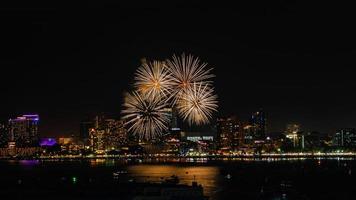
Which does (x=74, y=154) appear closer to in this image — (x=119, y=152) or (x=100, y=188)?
(x=119, y=152)

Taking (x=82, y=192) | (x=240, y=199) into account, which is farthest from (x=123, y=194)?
(x=240, y=199)

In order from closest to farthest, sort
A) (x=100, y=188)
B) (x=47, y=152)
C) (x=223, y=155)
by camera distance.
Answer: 1. (x=100, y=188)
2. (x=223, y=155)
3. (x=47, y=152)

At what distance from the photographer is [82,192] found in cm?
4606

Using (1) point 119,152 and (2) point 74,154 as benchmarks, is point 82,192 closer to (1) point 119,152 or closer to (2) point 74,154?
(1) point 119,152

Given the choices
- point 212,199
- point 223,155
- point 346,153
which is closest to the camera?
point 212,199

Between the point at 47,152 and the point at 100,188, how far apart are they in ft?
500

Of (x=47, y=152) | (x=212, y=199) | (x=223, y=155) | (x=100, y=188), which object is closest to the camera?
(x=212, y=199)

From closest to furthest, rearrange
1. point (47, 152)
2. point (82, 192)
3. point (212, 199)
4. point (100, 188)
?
1. point (212, 199)
2. point (82, 192)
3. point (100, 188)
4. point (47, 152)

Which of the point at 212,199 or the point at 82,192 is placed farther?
the point at 82,192

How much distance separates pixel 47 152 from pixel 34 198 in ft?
524

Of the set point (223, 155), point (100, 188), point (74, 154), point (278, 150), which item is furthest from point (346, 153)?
point (100, 188)

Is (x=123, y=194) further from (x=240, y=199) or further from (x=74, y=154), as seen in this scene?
(x=74, y=154)

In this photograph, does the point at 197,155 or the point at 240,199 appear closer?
the point at 240,199

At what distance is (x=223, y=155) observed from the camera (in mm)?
170500
